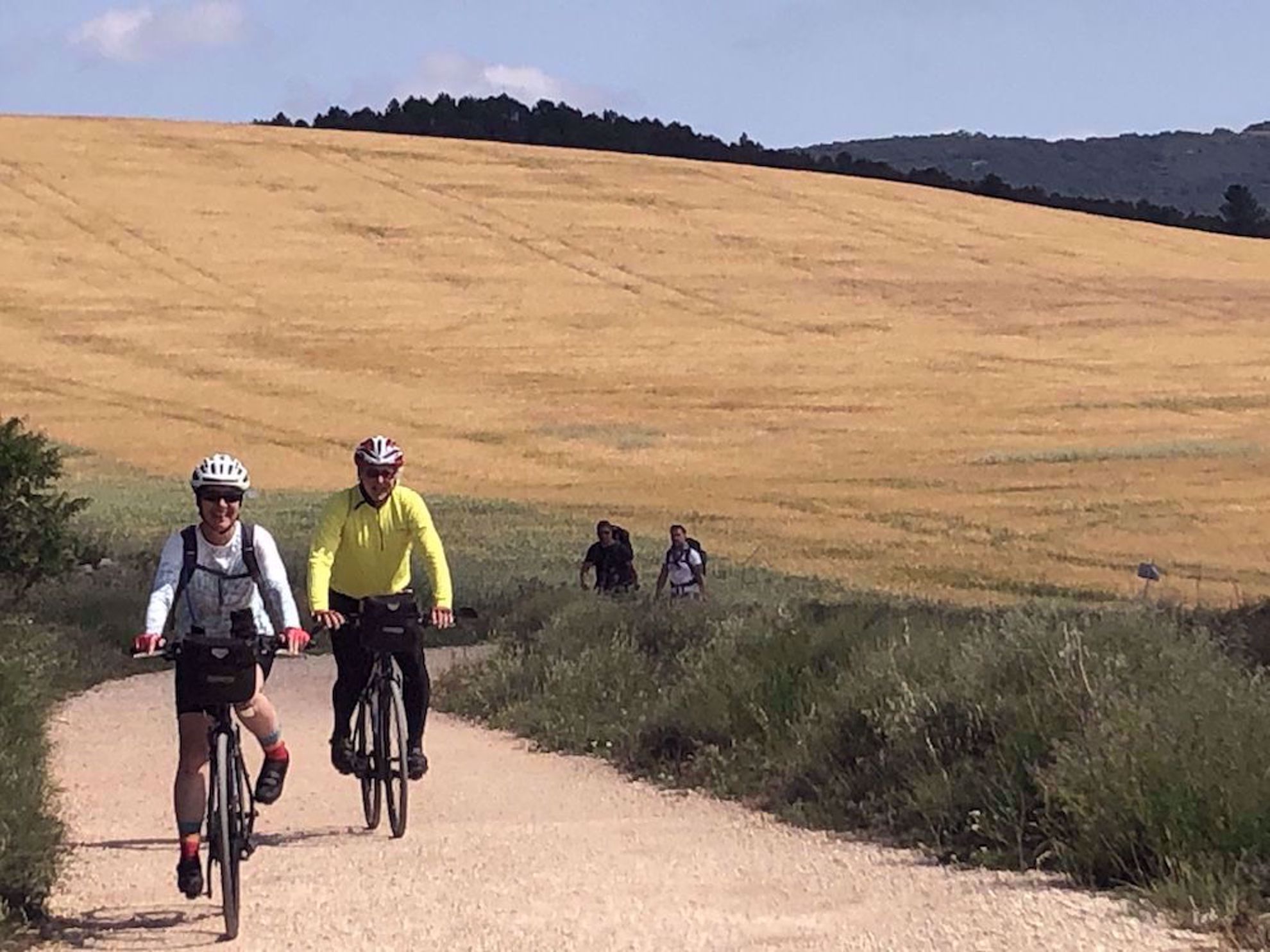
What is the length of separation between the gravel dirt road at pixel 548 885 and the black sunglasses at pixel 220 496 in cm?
138

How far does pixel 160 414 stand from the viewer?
3694 cm

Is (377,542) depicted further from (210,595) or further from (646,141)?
(646,141)

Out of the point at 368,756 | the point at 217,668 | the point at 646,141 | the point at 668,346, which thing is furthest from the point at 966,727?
the point at 646,141

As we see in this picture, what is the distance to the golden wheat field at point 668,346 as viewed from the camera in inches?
1236

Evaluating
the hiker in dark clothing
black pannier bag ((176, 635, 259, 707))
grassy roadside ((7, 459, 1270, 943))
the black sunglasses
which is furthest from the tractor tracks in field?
black pannier bag ((176, 635, 259, 707))

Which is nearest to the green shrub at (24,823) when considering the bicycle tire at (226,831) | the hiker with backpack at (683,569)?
the bicycle tire at (226,831)

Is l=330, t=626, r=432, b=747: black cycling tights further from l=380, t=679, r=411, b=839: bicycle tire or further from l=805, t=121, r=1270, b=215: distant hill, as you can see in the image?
l=805, t=121, r=1270, b=215: distant hill

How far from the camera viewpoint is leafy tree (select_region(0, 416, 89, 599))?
19594 millimetres

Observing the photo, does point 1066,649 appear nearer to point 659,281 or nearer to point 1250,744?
point 1250,744

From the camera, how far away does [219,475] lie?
7492 millimetres

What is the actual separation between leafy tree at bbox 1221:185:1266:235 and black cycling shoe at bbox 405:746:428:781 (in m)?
73.5

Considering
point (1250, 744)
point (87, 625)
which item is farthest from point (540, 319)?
point (1250, 744)

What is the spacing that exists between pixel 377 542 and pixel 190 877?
6.64ft

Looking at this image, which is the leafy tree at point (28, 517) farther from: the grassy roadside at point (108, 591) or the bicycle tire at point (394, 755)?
the bicycle tire at point (394, 755)
